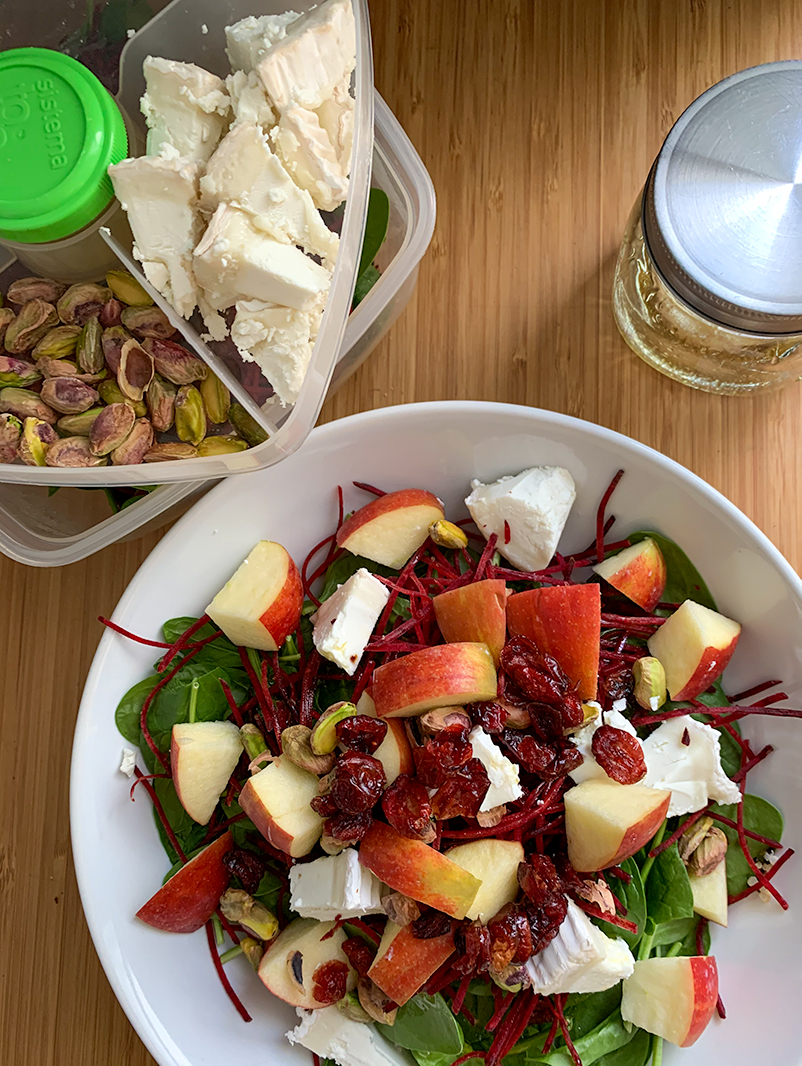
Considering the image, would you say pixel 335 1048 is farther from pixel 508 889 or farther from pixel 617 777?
pixel 617 777

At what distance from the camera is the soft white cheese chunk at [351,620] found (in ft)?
2.79

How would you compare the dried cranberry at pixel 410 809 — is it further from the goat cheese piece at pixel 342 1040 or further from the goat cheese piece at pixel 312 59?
the goat cheese piece at pixel 312 59

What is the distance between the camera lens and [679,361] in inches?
37.9

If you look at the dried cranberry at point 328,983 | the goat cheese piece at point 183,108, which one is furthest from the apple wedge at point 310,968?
the goat cheese piece at point 183,108

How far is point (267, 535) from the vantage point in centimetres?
94

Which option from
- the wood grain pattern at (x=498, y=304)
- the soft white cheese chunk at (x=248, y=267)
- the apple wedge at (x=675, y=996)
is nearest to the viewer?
the soft white cheese chunk at (x=248, y=267)

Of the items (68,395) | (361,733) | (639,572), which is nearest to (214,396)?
(68,395)

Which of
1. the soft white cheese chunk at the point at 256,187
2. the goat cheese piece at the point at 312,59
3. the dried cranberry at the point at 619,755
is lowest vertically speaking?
the dried cranberry at the point at 619,755

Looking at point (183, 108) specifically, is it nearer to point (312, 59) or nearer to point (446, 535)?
point (312, 59)

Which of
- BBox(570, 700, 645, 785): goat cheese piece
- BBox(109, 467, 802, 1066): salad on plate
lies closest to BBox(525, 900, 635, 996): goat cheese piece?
BBox(109, 467, 802, 1066): salad on plate

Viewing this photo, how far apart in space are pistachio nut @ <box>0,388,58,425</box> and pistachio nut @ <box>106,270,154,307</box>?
0.40 feet

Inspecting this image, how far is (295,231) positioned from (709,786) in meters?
0.67

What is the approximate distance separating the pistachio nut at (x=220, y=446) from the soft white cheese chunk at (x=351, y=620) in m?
0.17

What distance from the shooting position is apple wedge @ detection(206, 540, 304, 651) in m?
0.88
